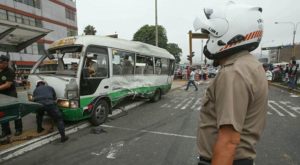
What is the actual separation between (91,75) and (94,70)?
0.80ft

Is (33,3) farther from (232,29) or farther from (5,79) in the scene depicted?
(232,29)

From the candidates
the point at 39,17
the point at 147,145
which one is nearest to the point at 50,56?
the point at 147,145

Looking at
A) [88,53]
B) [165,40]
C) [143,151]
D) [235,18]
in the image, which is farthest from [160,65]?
[165,40]

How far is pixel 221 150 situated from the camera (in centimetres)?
123

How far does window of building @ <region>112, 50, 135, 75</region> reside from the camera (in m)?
7.44

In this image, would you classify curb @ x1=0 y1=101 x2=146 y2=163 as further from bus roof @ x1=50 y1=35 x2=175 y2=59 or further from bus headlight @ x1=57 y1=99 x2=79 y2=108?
bus roof @ x1=50 y1=35 x2=175 y2=59

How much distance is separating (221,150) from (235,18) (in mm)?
927

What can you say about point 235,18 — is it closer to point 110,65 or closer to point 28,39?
point 110,65

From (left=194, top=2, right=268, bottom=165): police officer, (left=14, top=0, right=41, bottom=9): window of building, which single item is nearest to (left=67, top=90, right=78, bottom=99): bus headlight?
(left=194, top=2, right=268, bottom=165): police officer

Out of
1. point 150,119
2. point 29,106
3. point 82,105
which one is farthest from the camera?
point 150,119

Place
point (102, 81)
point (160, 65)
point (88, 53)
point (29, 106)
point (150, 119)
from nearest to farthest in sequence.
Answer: point (29, 106) → point (88, 53) → point (102, 81) → point (150, 119) → point (160, 65)

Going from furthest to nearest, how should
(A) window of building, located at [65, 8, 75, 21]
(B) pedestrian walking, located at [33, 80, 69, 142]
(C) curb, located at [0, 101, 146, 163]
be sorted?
(A) window of building, located at [65, 8, 75, 21], (B) pedestrian walking, located at [33, 80, 69, 142], (C) curb, located at [0, 101, 146, 163]

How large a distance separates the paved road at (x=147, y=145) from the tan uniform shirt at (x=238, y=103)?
111 inches

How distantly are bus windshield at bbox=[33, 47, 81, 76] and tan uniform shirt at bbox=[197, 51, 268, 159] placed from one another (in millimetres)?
5349
